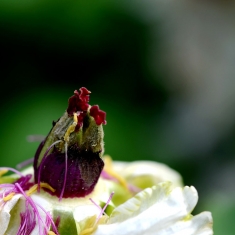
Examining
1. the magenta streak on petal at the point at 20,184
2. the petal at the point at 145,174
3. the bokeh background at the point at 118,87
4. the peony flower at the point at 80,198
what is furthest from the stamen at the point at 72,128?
the bokeh background at the point at 118,87

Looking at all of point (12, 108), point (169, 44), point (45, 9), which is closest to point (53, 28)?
point (45, 9)

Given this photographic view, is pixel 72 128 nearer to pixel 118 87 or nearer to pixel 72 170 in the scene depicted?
pixel 72 170

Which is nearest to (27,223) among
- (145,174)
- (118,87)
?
(145,174)

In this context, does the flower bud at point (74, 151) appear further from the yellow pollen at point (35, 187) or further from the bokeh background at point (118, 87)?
the bokeh background at point (118, 87)

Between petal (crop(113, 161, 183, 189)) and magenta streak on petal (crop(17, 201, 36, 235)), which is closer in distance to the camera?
magenta streak on petal (crop(17, 201, 36, 235))

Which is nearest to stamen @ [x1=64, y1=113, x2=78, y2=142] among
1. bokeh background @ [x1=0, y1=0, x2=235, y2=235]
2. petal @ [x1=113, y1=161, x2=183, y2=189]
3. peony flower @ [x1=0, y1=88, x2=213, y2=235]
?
peony flower @ [x1=0, y1=88, x2=213, y2=235]

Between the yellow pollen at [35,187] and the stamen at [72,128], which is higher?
the stamen at [72,128]

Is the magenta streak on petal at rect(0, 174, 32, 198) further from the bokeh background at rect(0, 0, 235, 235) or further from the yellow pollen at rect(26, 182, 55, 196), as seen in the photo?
the bokeh background at rect(0, 0, 235, 235)
